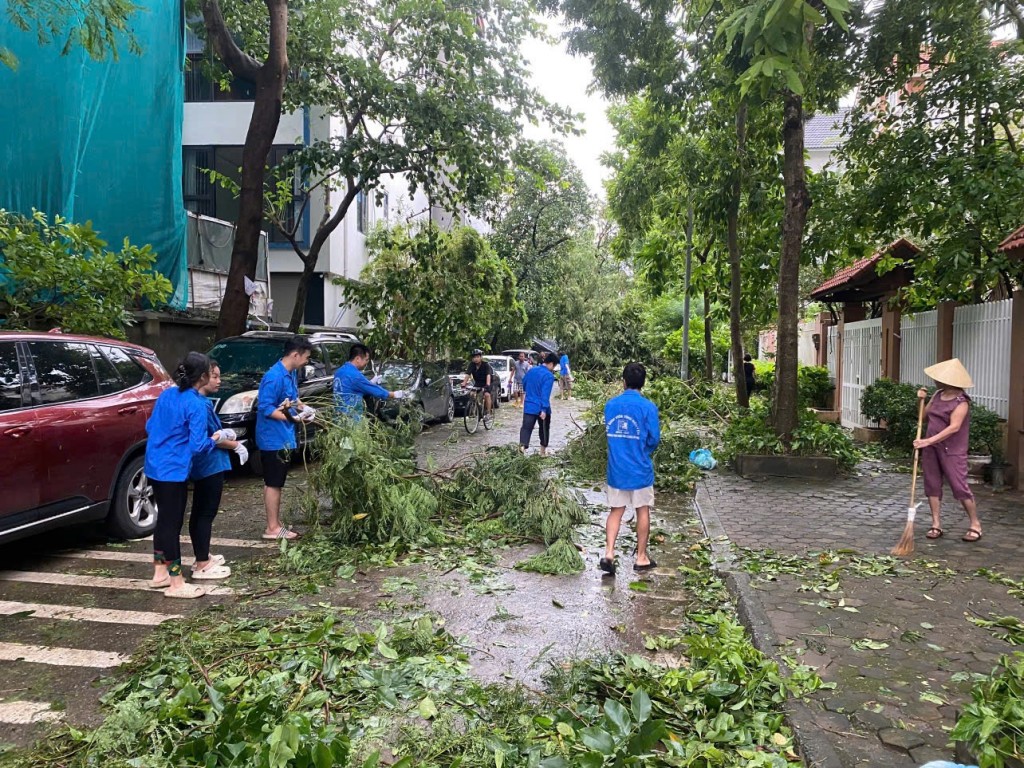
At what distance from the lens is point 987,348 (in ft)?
34.0

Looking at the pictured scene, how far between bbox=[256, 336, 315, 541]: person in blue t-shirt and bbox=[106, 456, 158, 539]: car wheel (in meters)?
0.98

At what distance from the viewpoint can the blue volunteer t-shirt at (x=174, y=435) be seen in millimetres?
5250

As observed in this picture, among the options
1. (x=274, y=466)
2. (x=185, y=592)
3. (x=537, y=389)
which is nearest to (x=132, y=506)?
(x=274, y=466)

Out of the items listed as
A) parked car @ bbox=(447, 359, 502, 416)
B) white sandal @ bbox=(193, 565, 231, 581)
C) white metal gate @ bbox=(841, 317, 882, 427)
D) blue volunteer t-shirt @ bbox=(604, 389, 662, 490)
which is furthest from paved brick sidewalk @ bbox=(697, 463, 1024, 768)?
parked car @ bbox=(447, 359, 502, 416)

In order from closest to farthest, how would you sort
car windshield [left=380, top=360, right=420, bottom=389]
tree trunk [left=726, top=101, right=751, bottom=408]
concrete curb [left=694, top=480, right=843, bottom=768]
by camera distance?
concrete curb [left=694, top=480, right=843, bottom=768] < tree trunk [left=726, top=101, right=751, bottom=408] < car windshield [left=380, top=360, right=420, bottom=389]

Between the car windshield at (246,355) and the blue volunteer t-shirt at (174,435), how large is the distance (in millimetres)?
5284

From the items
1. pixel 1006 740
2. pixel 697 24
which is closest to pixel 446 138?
pixel 697 24

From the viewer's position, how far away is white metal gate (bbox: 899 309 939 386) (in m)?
12.1

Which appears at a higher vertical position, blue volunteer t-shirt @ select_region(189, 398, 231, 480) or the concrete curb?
blue volunteer t-shirt @ select_region(189, 398, 231, 480)

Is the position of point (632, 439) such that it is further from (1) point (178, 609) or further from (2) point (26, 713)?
(2) point (26, 713)

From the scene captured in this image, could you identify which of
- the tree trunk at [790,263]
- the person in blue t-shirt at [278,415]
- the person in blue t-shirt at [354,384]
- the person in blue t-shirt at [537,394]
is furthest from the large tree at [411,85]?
the person in blue t-shirt at [278,415]

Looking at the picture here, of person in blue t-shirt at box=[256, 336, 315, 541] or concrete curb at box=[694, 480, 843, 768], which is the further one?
person in blue t-shirt at box=[256, 336, 315, 541]

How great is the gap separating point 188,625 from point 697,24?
9975mm

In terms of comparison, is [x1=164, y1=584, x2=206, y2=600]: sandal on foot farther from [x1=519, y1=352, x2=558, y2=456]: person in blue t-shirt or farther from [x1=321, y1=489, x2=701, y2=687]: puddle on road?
[x1=519, y1=352, x2=558, y2=456]: person in blue t-shirt
